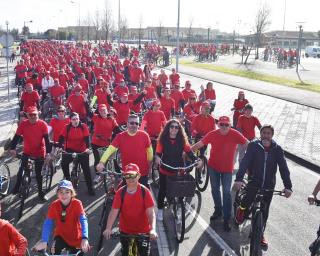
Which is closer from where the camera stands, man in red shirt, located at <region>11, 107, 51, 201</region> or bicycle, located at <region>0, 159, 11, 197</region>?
man in red shirt, located at <region>11, 107, 51, 201</region>

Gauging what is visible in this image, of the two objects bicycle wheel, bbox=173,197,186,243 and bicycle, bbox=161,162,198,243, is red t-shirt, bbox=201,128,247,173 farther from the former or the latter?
bicycle wheel, bbox=173,197,186,243

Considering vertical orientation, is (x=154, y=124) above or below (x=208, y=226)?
above

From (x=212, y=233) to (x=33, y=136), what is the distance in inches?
161

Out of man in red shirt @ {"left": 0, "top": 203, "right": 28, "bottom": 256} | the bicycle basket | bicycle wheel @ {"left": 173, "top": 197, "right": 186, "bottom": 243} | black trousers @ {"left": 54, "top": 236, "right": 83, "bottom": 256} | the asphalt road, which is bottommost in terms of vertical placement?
the asphalt road

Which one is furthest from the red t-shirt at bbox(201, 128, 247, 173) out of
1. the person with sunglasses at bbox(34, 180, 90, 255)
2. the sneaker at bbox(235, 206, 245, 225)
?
the person with sunglasses at bbox(34, 180, 90, 255)

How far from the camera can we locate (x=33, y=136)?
8.72 m

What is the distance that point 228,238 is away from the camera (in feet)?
24.6

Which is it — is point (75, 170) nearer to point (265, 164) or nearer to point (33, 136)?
point (33, 136)

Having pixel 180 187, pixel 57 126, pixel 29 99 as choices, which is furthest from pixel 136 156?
pixel 29 99

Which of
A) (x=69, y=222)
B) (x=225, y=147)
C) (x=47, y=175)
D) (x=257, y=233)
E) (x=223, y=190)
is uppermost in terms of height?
(x=225, y=147)

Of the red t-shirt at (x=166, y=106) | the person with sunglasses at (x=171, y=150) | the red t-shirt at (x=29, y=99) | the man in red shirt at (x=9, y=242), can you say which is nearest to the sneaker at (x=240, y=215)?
the person with sunglasses at (x=171, y=150)

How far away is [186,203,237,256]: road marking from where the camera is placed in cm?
704

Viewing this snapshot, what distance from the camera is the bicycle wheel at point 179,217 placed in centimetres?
724

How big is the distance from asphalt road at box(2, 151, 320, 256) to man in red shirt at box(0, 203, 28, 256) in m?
2.35
